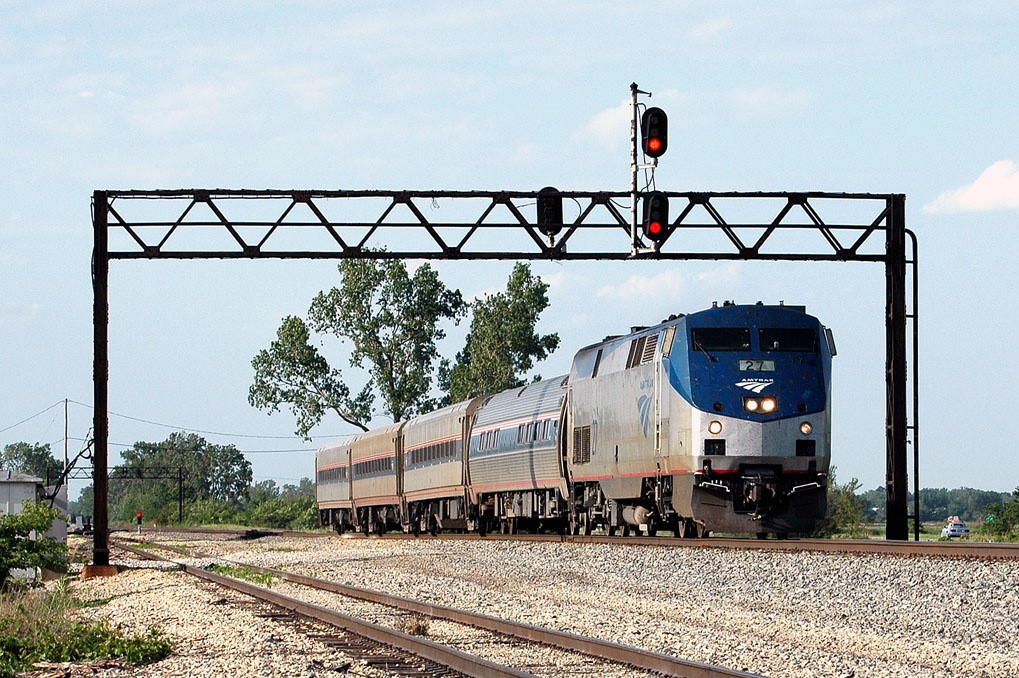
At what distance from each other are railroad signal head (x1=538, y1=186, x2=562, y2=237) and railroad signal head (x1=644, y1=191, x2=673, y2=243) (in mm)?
2295

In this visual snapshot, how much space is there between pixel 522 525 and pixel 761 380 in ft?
44.6

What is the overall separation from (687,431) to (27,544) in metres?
11.5

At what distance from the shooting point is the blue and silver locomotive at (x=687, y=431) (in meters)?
22.1

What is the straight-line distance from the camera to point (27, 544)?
82.6ft

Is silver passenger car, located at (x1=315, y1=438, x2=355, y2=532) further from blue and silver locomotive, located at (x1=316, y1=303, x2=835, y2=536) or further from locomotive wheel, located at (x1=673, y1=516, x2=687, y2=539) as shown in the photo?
locomotive wheel, located at (x1=673, y1=516, x2=687, y2=539)

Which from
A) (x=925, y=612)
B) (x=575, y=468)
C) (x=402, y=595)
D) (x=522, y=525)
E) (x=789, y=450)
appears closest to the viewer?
(x=925, y=612)

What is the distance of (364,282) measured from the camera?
72.5 m

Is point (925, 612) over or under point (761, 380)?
under

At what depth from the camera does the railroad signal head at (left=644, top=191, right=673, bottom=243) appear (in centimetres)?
2316

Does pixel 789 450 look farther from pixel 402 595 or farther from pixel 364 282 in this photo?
pixel 364 282

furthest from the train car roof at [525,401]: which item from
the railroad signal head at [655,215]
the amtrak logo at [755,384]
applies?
the amtrak logo at [755,384]

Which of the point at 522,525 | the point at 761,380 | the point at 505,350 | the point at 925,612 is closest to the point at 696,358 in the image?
the point at 761,380

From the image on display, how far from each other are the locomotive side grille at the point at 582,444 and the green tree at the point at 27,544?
9589mm

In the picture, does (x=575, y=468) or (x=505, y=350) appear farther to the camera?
(x=505, y=350)
